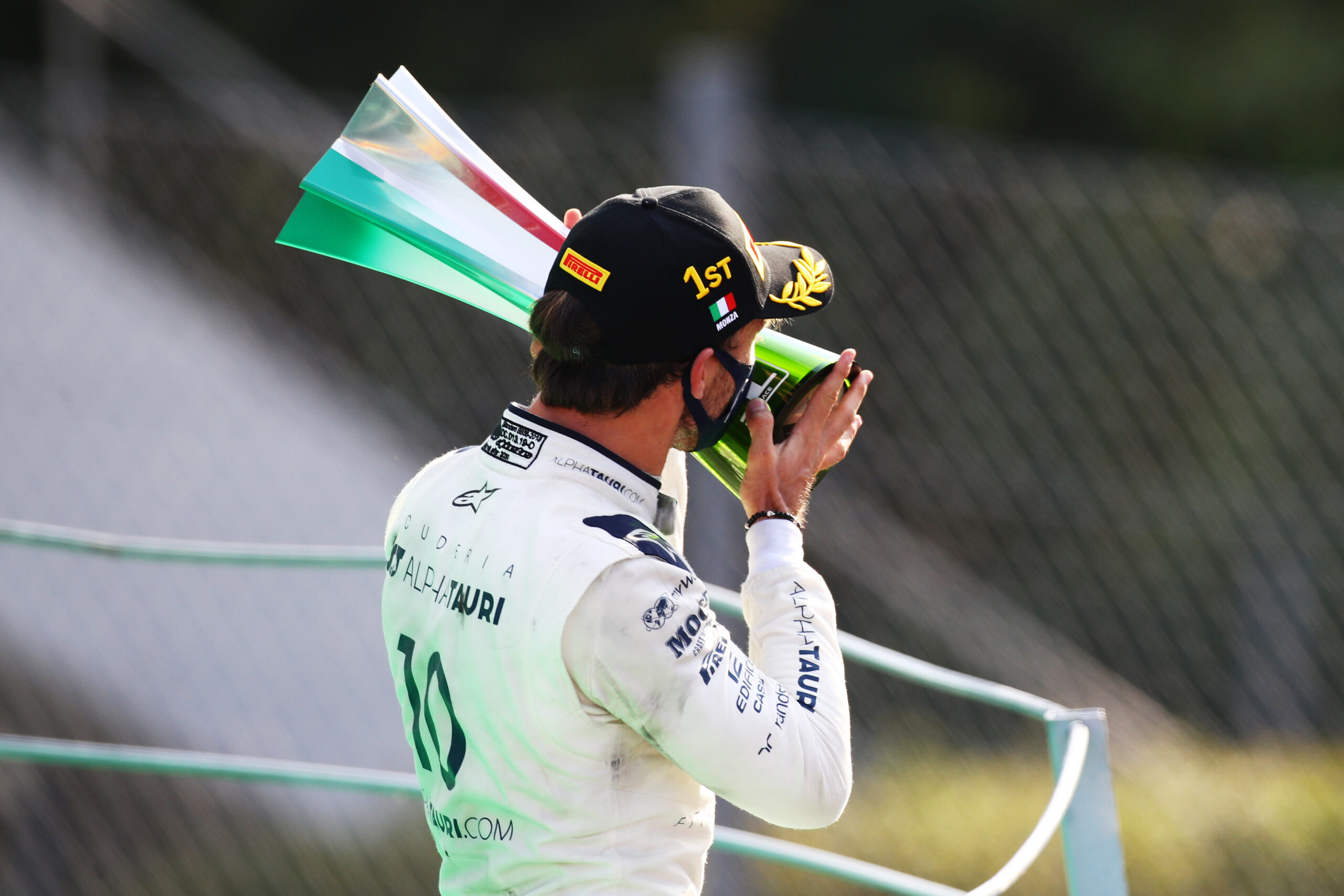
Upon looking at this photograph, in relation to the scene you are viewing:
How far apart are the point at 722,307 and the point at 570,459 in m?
0.23

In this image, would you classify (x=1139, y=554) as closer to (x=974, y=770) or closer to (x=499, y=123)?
(x=974, y=770)

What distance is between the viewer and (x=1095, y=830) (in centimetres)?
179

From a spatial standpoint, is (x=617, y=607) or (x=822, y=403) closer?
(x=617, y=607)

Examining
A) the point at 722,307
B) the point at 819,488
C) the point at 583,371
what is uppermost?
the point at 722,307

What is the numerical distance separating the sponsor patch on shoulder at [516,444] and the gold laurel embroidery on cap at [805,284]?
32 centimetres

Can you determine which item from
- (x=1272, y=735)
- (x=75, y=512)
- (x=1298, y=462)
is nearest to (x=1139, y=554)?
(x=1298, y=462)

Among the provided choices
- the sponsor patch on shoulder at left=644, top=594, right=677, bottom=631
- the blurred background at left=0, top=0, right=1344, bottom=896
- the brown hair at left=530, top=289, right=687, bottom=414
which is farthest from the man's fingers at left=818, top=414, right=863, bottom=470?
the blurred background at left=0, top=0, right=1344, bottom=896

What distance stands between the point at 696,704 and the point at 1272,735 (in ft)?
12.4

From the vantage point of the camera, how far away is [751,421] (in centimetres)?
156

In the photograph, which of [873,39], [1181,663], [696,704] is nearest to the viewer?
[696,704]

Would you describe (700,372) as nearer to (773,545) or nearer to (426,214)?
(773,545)

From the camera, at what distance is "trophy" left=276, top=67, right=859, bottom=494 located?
69.3 inches

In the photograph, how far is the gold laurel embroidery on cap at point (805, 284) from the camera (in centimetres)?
158

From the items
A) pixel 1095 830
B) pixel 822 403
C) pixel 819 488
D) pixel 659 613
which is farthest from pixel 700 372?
pixel 819 488
